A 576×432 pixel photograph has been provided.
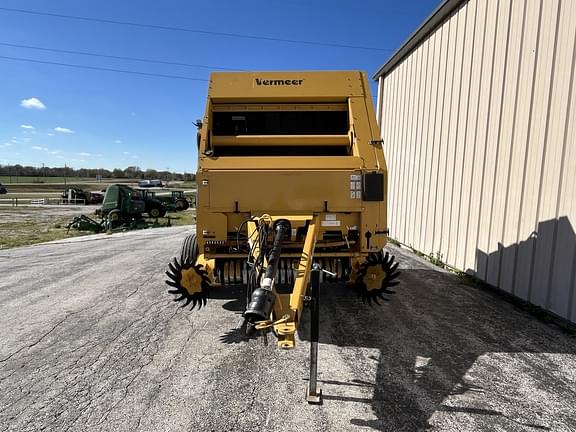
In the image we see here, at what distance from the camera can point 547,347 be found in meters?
3.70

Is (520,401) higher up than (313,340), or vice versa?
(313,340)

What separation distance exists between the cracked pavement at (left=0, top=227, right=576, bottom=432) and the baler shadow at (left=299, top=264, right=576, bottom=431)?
0.5 inches

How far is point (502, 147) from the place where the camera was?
5.64 metres

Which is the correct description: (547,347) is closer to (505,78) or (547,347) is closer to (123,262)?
(505,78)

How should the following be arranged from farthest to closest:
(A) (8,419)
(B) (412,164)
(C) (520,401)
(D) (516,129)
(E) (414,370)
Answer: (B) (412,164) < (D) (516,129) < (E) (414,370) < (C) (520,401) < (A) (8,419)

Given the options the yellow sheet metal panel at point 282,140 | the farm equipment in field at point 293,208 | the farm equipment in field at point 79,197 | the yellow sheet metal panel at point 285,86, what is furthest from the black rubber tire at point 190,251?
the farm equipment in field at point 79,197

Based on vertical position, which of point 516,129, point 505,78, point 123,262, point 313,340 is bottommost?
point 123,262

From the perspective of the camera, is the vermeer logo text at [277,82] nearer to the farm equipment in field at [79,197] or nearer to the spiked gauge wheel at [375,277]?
the spiked gauge wheel at [375,277]

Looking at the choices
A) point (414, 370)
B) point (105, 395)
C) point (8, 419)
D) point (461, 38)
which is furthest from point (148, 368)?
point (461, 38)

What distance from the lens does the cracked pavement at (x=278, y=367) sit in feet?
8.46

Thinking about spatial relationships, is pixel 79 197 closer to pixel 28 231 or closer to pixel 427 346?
pixel 28 231

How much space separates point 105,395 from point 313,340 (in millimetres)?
1721

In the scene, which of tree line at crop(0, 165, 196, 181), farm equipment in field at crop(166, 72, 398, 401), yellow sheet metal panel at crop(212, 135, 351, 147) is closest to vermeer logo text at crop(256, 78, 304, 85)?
farm equipment in field at crop(166, 72, 398, 401)

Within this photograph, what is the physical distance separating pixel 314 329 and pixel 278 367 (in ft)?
2.99
